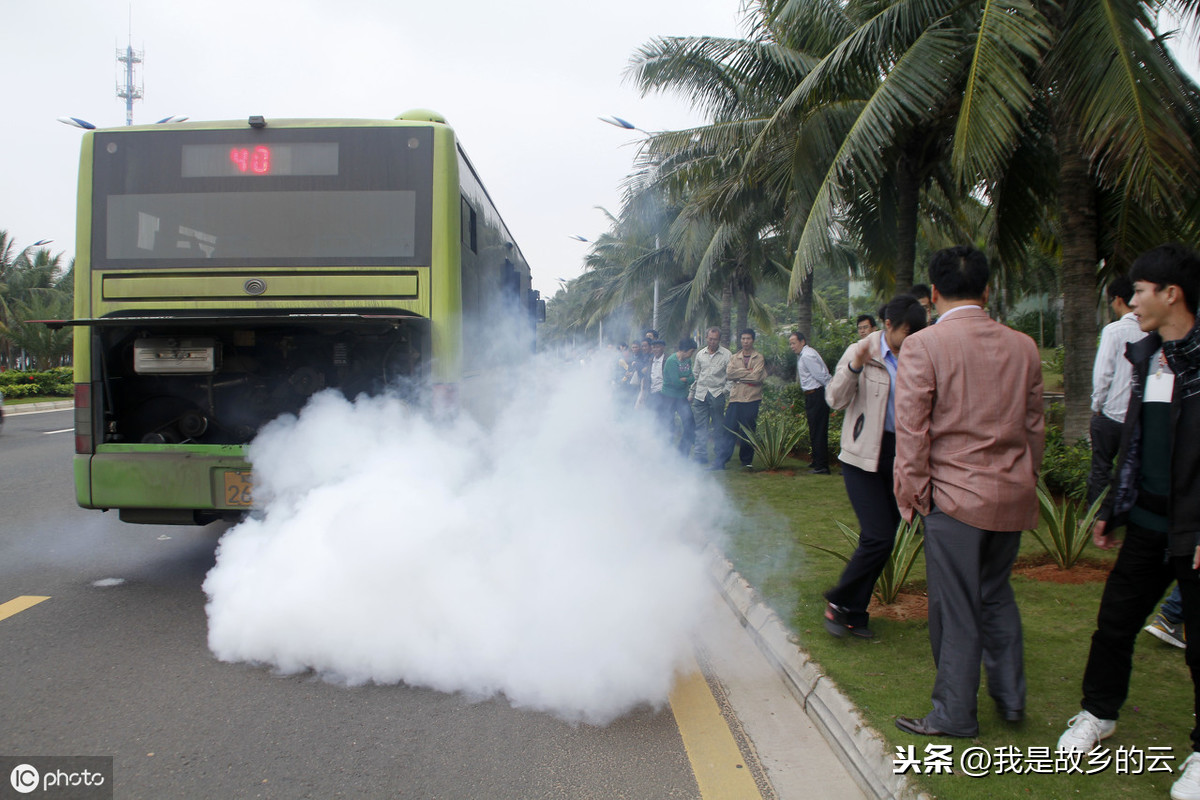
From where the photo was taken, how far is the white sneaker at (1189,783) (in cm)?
263

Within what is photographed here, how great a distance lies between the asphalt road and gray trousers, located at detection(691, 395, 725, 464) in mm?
Result: 6278

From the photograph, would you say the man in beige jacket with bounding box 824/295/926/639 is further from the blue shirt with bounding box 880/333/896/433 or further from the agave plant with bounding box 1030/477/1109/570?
the agave plant with bounding box 1030/477/1109/570

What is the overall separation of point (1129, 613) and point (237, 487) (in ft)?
15.8

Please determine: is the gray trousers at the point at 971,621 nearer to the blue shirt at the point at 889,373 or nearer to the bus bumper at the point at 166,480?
the blue shirt at the point at 889,373

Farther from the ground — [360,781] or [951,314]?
[951,314]

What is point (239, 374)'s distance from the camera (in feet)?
19.9

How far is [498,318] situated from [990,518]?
583 centimetres

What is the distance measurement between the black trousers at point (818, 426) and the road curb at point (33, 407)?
775 inches

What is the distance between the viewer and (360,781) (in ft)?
9.73

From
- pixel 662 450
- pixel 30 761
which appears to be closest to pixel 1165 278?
pixel 30 761

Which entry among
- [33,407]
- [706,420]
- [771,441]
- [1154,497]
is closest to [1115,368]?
[1154,497]

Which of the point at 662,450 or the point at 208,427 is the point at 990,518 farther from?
the point at 662,450

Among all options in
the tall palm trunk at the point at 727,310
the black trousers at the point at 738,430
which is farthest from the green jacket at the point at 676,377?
the tall palm trunk at the point at 727,310

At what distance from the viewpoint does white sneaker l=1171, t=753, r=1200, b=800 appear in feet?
8.63
